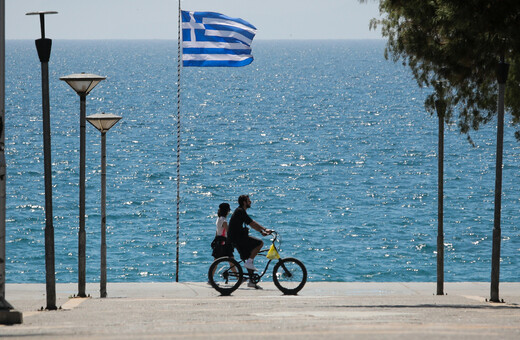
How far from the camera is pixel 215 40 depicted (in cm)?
2348

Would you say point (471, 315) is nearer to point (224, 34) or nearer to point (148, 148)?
point (224, 34)

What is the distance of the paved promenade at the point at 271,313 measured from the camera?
31.5ft

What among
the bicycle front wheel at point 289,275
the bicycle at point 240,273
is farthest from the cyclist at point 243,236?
the bicycle front wheel at point 289,275

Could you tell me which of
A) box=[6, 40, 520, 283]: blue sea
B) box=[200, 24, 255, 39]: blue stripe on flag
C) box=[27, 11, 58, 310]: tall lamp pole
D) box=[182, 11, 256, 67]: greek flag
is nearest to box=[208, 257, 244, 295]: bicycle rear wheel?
box=[27, 11, 58, 310]: tall lamp pole

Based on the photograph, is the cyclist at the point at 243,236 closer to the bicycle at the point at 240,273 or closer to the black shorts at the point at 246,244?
the black shorts at the point at 246,244

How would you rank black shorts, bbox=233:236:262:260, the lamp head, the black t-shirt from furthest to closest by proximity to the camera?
black shorts, bbox=233:236:262:260 < the black t-shirt < the lamp head

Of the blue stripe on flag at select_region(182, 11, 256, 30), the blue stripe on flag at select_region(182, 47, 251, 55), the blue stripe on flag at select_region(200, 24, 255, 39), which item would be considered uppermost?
the blue stripe on flag at select_region(182, 11, 256, 30)

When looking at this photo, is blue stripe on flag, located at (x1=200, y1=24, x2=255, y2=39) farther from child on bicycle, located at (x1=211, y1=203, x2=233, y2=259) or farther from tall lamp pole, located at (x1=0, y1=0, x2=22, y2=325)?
tall lamp pole, located at (x1=0, y1=0, x2=22, y2=325)

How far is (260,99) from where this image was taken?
369 feet

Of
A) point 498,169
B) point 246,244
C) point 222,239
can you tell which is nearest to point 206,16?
point 222,239

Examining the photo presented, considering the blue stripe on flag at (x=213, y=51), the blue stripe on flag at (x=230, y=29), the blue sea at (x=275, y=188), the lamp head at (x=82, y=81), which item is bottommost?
the blue sea at (x=275, y=188)

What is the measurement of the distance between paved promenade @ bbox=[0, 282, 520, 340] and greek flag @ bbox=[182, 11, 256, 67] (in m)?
7.23

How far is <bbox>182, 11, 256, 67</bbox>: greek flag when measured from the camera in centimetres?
2341

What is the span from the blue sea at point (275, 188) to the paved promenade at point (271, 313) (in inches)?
462
